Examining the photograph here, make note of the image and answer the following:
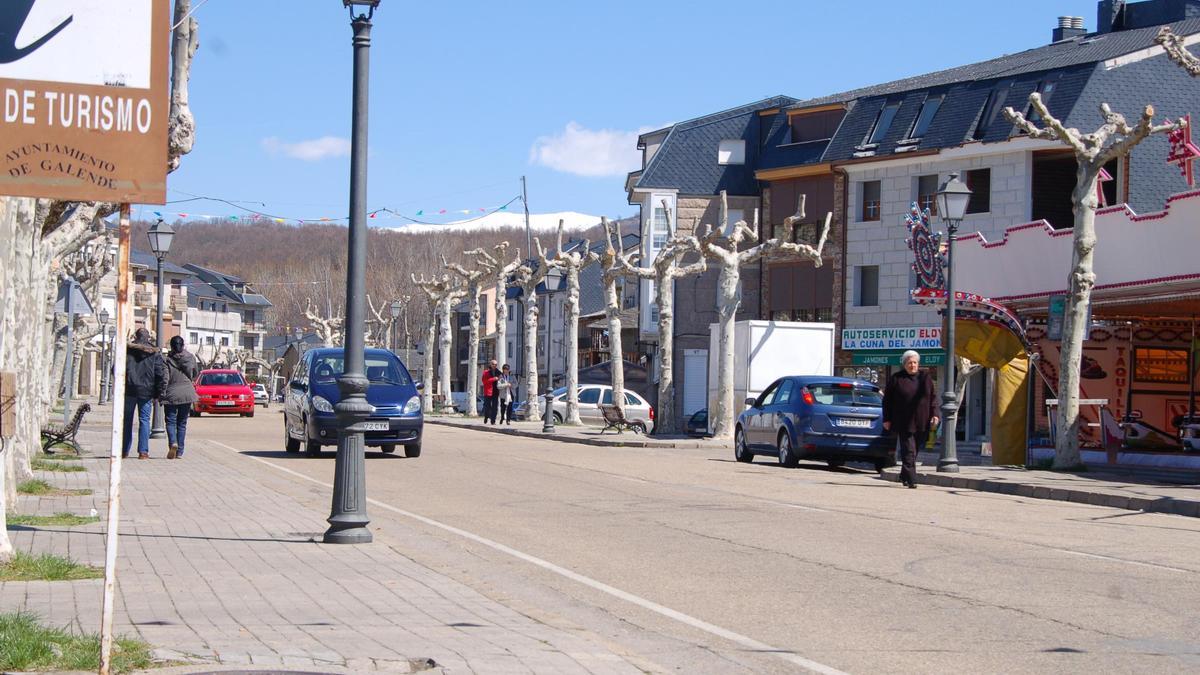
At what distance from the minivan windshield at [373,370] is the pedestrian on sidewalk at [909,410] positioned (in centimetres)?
881

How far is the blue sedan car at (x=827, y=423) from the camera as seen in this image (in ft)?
80.5

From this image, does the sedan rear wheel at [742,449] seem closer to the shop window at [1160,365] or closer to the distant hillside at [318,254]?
the shop window at [1160,365]

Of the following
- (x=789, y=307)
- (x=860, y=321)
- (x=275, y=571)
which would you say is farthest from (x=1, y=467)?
(x=789, y=307)

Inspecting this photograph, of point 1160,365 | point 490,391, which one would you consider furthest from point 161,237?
point 1160,365

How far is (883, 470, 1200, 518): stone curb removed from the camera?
17203 mm

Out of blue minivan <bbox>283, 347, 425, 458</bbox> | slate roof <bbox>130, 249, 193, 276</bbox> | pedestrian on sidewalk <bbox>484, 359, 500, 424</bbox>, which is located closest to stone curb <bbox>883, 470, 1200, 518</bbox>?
blue minivan <bbox>283, 347, 425, 458</bbox>

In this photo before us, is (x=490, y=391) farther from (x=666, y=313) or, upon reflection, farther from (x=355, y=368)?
(x=355, y=368)

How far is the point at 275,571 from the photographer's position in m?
10.2

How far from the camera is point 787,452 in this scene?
25.4 meters

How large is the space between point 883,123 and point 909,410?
3170 cm

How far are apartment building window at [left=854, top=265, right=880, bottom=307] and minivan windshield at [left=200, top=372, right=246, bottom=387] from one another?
22.3 metres

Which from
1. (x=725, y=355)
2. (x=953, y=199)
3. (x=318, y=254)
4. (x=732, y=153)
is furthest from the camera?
(x=318, y=254)

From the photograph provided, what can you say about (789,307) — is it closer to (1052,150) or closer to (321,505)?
(1052,150)

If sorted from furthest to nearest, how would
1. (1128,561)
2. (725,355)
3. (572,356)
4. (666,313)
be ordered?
(572,356) < (666,313) < (725,355) < (1128,561)
